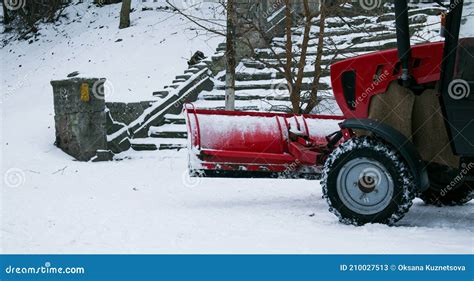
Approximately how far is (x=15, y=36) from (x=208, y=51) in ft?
32.1

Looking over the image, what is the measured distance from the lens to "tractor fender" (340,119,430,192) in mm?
4551

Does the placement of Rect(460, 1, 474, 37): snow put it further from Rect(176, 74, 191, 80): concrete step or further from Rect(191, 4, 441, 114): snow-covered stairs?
Rect(176, 74, 191, 80): concrete step

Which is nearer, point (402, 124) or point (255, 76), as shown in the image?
point (402, 124)

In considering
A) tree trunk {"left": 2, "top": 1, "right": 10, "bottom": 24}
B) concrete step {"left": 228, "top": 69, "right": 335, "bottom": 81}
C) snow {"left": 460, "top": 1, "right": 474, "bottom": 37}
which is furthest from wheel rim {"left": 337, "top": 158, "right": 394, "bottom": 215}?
tree trunk {"left": 2, "top": 1, "right": 10, "bottom": 24}

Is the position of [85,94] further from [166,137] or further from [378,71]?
[378,71]

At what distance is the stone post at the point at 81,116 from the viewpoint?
32.0ft

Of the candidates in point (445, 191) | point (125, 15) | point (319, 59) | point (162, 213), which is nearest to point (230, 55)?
point (319, 59)

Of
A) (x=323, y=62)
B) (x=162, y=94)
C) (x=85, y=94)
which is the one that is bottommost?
(x=162, y=94)

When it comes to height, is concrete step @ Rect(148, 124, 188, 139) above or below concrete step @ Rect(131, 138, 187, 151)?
above

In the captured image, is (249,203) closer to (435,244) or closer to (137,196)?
(137,196)

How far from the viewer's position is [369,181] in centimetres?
475

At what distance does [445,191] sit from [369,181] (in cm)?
125

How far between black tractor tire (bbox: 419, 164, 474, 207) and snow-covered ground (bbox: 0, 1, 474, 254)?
0.12 m

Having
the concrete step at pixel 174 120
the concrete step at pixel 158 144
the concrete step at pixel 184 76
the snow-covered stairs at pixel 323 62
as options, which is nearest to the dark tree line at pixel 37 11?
the concrete step at pixel 184 76
